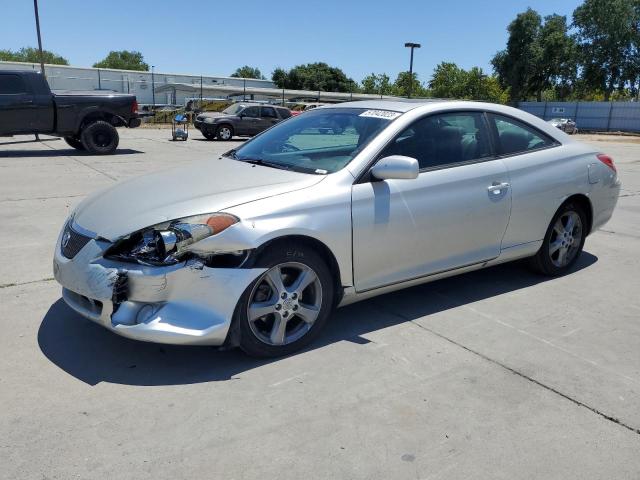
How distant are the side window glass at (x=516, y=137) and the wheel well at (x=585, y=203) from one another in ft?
1.73

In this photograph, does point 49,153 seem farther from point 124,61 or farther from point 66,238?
point 124,61

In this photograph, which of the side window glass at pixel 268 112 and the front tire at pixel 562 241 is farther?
the side window glass at pixel 268 112

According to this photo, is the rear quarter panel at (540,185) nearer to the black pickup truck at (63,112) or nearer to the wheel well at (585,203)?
the wheel well at (585,203)

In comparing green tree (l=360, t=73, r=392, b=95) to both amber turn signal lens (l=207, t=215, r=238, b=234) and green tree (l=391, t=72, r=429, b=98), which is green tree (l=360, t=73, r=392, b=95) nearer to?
green tree (l=391, t=72, r=429, b=98)

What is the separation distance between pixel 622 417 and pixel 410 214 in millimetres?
1717

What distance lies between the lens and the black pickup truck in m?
13.5

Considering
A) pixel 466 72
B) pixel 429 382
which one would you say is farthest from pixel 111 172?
pixel 466 72

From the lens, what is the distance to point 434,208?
157 inches

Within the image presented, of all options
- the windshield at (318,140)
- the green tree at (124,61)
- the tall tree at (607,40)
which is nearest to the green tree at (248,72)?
the green tree at (124,61)

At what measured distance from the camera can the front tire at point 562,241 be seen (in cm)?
497


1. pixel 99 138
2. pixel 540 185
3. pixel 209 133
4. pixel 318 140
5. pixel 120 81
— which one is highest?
pixel 120 81

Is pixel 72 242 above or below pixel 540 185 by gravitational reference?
below

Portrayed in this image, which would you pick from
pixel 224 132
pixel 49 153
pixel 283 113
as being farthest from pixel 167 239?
pixel 283 113

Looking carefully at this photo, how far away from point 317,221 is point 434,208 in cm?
99
